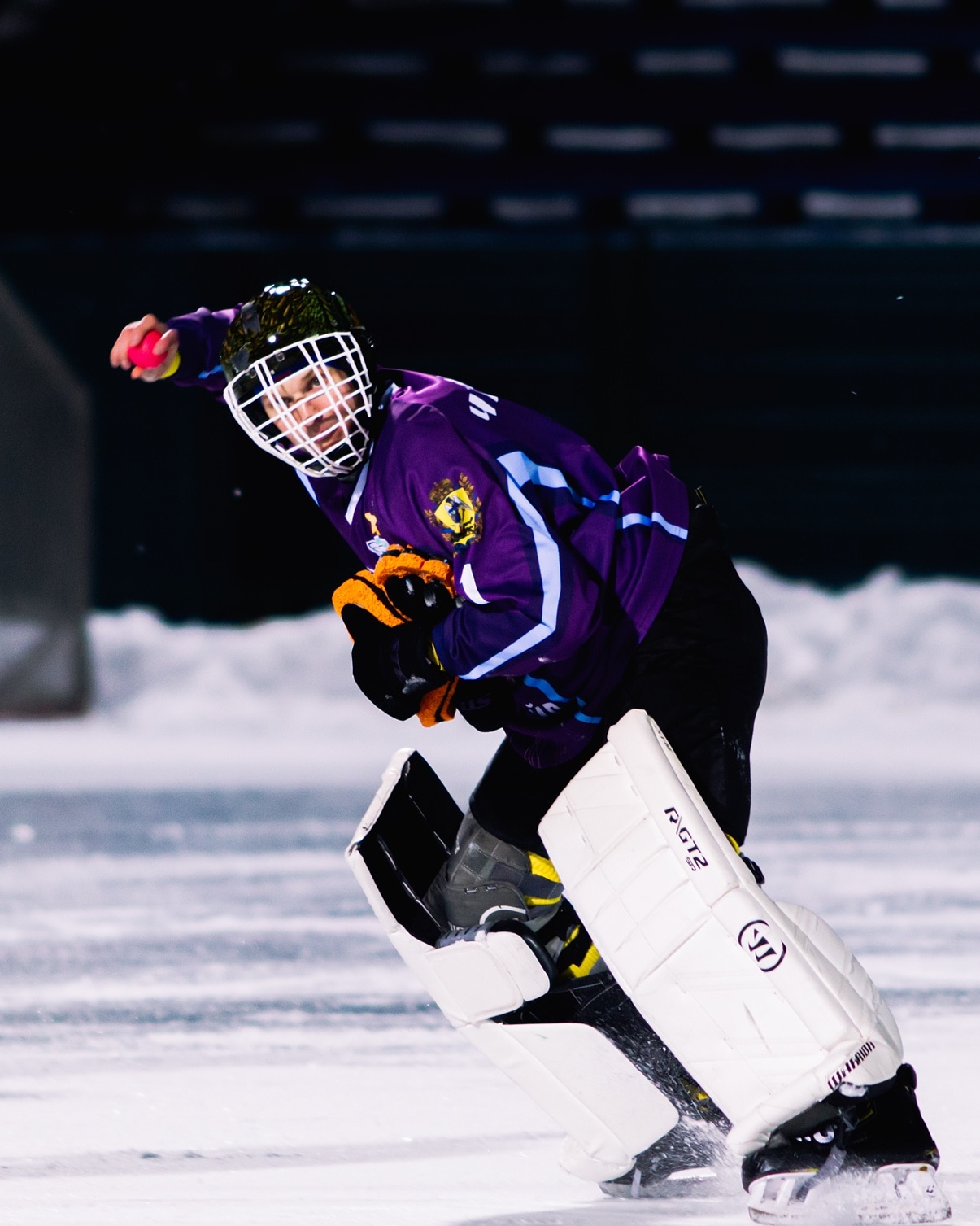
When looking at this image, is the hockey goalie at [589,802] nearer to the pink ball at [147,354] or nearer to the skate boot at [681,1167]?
the skate boot at [681,1167]

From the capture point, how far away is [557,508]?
1.83m

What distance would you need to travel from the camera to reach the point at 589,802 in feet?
5.72

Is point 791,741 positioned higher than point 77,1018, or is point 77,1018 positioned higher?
point 77,1018

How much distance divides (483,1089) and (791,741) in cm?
452

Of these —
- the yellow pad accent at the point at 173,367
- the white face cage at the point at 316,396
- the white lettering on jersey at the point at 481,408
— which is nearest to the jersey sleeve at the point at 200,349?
the yellow pad accent at the point at 173,367

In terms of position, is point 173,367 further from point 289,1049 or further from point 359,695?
point 359,695

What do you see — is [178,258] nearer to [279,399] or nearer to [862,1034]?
[279,399]

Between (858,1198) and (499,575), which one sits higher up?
(499,575)

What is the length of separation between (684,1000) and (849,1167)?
0.24 meters

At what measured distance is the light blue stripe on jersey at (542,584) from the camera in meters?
1.70

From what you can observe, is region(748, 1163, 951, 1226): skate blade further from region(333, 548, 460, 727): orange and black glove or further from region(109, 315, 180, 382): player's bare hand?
region(109, 315, 180, 382): player's bare hand

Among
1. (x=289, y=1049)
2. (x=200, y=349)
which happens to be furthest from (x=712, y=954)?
(x=200, y=349)

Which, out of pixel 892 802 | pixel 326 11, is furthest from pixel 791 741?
pixel 326 11

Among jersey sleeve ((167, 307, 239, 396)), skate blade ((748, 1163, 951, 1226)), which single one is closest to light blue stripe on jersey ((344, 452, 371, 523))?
jersey sleeve ((167, 307, 239, 396))
